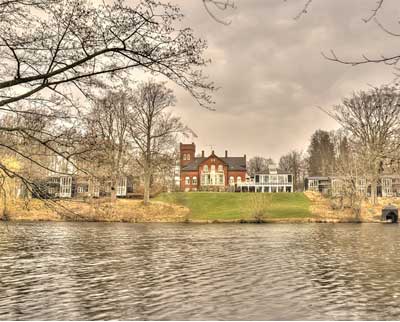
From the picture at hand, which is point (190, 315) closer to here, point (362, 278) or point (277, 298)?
point (277, 298)

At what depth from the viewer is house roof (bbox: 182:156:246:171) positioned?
92.1 meters

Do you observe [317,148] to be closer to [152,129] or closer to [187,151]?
[187,151]

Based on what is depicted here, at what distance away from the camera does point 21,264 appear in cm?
1656

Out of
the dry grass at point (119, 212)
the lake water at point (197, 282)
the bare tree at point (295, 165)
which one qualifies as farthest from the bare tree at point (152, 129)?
the bare tree at point (295, 165)

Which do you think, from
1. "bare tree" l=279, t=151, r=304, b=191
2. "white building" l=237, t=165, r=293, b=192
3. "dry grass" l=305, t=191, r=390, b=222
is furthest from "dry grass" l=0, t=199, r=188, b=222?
"bare tree" l=279, t=151, r=304, b=191

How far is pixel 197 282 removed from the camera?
13.3m

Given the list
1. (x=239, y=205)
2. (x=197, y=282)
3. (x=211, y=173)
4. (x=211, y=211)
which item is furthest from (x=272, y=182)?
(x=197, y=282)

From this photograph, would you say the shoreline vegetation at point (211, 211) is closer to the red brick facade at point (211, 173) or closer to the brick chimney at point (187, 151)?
the red brick facade at point (211, 173)

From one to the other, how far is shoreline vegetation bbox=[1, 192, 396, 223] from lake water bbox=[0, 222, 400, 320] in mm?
22101

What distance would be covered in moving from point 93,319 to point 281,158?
112314 mm

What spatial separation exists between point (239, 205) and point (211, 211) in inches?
208

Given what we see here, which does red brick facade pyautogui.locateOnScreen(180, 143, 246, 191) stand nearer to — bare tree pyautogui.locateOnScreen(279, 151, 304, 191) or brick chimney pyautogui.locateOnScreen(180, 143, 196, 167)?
brick chimney pyautogui.locateOnScreen(180, 143, 196, 167)

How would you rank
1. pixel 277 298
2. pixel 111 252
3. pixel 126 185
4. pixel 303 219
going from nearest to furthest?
pixel 277 298, pixel 111 252, pixel 303 219, pixel 126 185

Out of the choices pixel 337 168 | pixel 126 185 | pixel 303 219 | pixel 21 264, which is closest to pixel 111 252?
pixel 21 264
